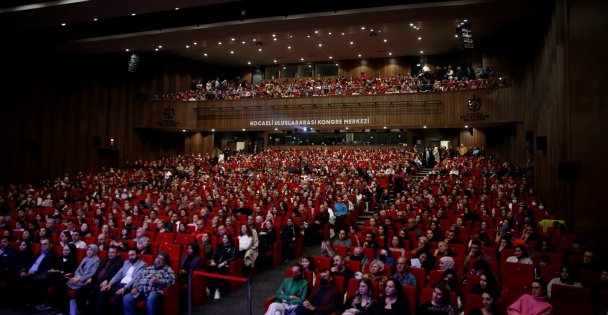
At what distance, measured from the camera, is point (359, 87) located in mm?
17844

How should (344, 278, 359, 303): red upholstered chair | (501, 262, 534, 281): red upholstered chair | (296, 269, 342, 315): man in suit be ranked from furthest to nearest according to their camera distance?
(501, 262, 534, 281): red upholstered chair, (344, 278, 359, 303): red upholstered chair, (296, 269, 342, 315): man in suit

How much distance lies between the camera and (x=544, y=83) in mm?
10211

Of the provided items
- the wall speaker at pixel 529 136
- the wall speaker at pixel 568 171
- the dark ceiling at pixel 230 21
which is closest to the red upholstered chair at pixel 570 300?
the wall speaker at pixel 568 171

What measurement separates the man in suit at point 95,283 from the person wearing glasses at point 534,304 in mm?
4582

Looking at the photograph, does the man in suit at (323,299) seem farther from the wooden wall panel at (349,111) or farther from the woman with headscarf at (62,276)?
the wooden wall panel at (349,111)

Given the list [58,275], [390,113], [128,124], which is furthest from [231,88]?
[58,275]

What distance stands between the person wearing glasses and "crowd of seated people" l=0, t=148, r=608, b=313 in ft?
0.53

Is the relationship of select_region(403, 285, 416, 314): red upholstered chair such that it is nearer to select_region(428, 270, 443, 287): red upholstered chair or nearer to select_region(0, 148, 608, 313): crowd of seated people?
select_region(0, 148, 608, 313): crowd of seated people

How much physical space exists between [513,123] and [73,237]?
1458cm

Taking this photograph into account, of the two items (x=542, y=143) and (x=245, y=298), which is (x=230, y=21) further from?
(x=245, y=298)

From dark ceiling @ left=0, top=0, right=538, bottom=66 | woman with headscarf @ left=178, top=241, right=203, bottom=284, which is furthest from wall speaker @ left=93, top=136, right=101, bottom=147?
woman with headscarf @ left=178, top=241, right=203, bottom=284

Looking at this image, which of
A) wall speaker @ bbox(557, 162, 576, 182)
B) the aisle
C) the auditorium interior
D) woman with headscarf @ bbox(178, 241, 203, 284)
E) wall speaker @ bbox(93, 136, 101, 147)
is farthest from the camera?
wall speaker @ bbox(93, 136, 101, 147)

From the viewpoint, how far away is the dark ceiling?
1138 centimetres

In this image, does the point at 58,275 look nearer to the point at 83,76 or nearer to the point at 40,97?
the point at 40,97
